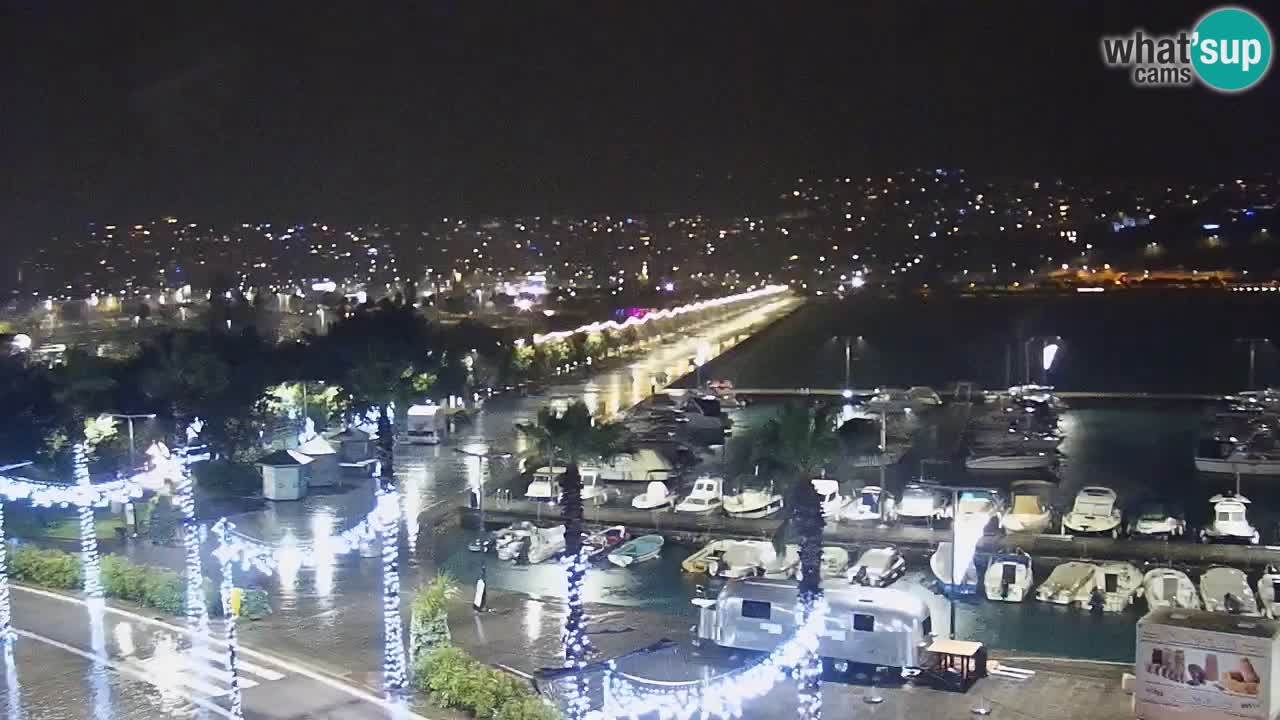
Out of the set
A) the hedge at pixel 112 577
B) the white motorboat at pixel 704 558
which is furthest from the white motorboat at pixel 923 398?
the hedge at pixel 112 577

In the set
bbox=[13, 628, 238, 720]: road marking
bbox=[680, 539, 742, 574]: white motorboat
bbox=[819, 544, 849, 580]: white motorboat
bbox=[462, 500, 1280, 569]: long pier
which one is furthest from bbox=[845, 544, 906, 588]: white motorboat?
bbox=[13, 628, 238, 720]: road marking

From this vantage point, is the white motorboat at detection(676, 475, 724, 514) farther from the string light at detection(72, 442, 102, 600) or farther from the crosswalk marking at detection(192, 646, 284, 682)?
the crosswalk marking at detection(192, 646, 284, 682)

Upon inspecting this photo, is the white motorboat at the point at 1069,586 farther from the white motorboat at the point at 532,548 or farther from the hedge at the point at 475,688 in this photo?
the hedge at the point at 475,688

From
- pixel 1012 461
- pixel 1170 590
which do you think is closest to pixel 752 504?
pixel 1170 590

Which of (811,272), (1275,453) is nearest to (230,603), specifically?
(1275,453)

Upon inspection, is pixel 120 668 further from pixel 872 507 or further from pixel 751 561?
pixel 872 507

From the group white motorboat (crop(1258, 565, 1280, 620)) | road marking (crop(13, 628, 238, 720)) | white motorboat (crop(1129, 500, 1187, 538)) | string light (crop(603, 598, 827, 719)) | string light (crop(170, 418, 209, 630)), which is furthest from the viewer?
white motorboat (crop(1129, 500, 1187, 538))
